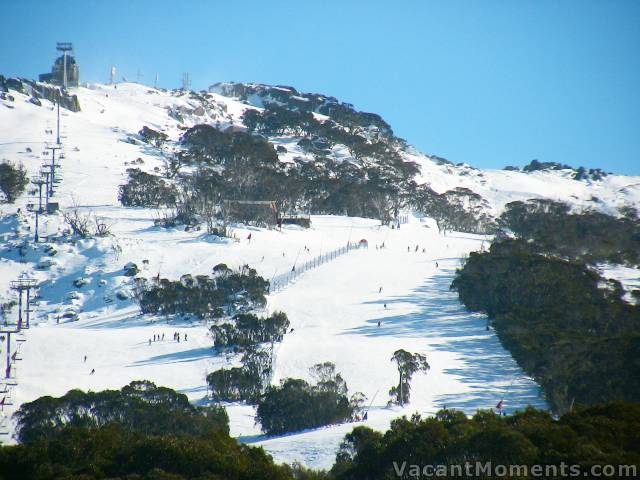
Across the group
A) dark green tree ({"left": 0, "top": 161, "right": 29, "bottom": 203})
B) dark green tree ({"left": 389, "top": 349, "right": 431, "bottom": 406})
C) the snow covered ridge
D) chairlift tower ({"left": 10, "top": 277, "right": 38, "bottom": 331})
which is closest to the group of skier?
chairlift tower ({"left": 10, "top": 277, "right": 38, "bottom": 331})

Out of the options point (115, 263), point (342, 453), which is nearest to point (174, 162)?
point (115, 263)

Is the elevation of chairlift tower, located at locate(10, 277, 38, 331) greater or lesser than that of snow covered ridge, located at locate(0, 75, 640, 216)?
lesser

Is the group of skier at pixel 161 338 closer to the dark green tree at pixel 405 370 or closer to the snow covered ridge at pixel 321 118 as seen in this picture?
the dark green tree at pixel 405 370


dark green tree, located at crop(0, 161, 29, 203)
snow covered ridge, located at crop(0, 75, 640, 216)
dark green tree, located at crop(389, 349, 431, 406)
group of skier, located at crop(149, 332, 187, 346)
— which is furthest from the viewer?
snow covered ridge, located at crop(0, 75, 640, 216)

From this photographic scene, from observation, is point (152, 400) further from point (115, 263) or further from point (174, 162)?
point (174, 162)

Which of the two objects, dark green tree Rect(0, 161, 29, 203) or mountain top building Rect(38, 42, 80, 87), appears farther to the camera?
mountain top building Rect(38, 42, 80, 87)

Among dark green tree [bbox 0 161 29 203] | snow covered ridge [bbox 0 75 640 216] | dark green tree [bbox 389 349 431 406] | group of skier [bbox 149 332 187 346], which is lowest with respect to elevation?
group of skier [bbox 149 332 187 346]

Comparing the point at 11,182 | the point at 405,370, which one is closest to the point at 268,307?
the point at 405,370

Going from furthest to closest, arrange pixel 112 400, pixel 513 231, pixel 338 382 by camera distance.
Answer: pixel 513 231 → pixel 338 382 → pixel 112 400

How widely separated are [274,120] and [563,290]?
279ft

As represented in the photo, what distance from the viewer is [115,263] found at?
5669 centimetres

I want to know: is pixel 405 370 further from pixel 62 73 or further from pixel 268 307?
pixel 62 73

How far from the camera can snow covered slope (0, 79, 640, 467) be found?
3306cm

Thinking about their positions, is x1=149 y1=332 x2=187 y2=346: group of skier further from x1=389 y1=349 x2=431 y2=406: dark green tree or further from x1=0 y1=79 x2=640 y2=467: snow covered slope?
x1=389 y1=349 x2=431 y2=406: dark green tree
